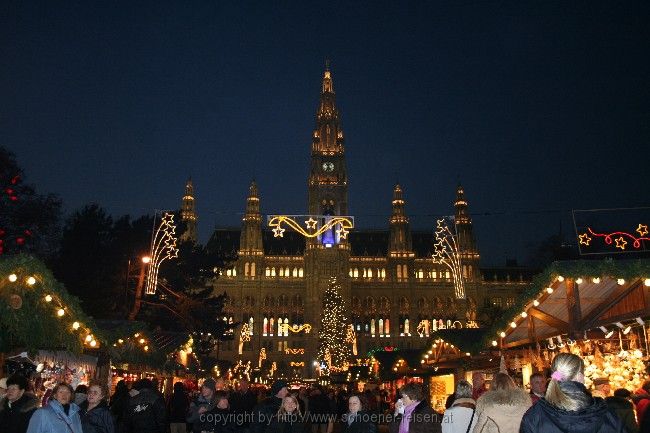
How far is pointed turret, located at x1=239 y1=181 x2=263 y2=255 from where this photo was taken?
7650 centimetres

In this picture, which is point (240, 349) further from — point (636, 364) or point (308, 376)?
point (636, 364)

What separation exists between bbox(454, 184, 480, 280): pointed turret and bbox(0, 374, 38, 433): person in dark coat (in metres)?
72.8

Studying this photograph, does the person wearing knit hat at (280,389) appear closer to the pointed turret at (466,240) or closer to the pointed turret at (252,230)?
the pointed turret at (252,230)

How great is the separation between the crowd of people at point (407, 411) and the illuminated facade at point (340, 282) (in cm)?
6328

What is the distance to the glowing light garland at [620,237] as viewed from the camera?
468 inches

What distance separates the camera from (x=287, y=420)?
6.01m

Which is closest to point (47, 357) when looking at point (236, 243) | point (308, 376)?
point (308, 376)

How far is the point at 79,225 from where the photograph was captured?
2761 cm

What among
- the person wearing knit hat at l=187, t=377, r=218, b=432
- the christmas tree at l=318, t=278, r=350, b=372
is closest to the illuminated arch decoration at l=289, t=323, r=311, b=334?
the christmas tree at l=318, t=278, r=350, b=372

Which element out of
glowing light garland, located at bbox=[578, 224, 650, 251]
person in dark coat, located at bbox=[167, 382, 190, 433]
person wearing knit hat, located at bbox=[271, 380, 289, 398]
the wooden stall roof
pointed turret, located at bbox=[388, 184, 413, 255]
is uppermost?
pointed turret, located at bbox=[388, 184, 413, 255]

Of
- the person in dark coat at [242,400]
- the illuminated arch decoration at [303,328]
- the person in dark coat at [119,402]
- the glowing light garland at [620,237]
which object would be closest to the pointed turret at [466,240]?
the illuminated arch decoration at [303,328]

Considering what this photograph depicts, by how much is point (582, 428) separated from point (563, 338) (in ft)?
26.8

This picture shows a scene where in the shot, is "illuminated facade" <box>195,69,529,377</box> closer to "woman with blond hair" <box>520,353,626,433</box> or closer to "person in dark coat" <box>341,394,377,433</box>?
"person in dark coat" <box>341,394,377,433</box>

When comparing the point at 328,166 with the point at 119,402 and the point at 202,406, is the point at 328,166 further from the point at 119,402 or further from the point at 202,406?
the point at 202,406
